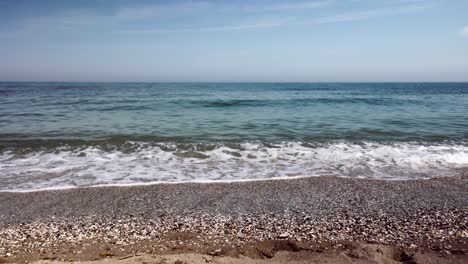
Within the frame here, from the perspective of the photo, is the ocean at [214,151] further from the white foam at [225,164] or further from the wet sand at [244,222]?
the wet sand at [244,222]

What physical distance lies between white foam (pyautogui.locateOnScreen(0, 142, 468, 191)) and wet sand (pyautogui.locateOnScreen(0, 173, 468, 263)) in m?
0.74

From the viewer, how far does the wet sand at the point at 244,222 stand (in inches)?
149

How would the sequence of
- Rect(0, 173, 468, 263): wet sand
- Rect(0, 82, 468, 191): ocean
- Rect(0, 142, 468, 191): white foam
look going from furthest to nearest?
Rect(0, 82, 468, 191): ocean < Rect(0, 142, 468, 191): white foam < Rect(0, 173, 468, 263): wet sand

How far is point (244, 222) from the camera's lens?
466 cm

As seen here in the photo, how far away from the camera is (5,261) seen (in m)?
3.58

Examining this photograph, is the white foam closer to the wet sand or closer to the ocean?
the ocean

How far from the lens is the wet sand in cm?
378

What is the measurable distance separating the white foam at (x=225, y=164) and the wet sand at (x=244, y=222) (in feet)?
2.44

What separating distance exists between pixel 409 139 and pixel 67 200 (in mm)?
11192

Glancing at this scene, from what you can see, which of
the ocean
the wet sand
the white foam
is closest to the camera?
the wet sand

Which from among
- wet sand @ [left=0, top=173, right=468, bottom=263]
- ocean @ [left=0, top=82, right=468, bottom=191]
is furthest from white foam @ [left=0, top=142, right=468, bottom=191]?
wet sand @ [left=0, top=173, right=468, bottom=263]

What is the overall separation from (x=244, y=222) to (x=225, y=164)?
3704 millimetres

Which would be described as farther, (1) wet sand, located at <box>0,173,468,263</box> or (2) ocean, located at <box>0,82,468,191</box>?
(2) ocean, located at <box>0,82,468,191</box>

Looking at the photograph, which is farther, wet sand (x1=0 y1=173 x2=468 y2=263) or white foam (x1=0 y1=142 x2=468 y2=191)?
white foam (x1=0 y1=142 x2=468 y2=191)
